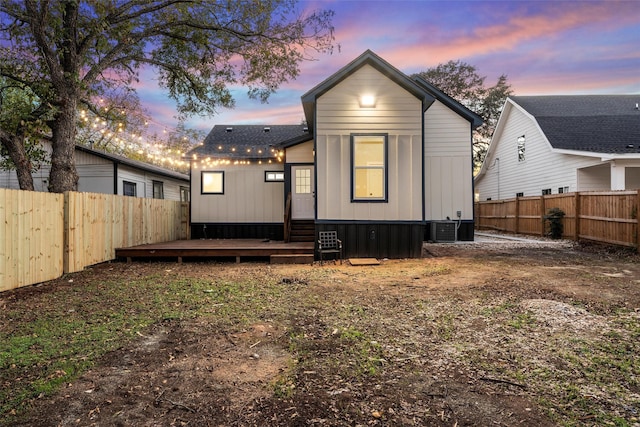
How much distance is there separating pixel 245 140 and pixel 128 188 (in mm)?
5478

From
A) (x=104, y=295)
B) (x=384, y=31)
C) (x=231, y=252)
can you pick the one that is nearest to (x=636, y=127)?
(x=384, y=31)

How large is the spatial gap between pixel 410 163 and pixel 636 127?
13541mm

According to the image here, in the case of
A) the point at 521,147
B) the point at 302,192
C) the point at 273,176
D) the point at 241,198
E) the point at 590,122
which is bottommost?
the point at 241,198

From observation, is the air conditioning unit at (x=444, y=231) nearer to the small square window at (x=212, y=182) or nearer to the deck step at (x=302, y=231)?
the deck step at (x=302, y=231)

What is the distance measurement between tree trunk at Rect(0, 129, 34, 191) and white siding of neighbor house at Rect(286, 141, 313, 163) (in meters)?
6.95

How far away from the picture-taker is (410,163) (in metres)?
8.38

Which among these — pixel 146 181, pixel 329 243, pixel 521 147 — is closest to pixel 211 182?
pixel 146 181

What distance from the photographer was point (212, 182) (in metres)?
12.6

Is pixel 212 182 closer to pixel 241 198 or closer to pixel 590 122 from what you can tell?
pixel 241 198

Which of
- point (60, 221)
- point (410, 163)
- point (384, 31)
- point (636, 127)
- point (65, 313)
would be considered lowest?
point (65, 313)

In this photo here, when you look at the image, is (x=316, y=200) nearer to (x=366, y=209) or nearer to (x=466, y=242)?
(x=366, y=209)

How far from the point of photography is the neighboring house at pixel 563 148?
43.0ft

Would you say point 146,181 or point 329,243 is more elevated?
point 146,181

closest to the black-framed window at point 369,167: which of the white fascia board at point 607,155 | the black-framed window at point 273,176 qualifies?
the black-framed window at point 273,176
